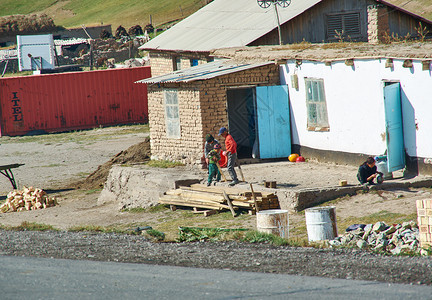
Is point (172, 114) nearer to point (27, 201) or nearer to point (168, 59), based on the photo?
point (27, 201)

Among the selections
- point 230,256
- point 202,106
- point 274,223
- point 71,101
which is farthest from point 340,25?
point 230,256

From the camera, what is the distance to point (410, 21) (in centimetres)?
2597

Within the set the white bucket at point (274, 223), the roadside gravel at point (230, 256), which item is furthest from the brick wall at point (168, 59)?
the roadside gravel at point (230, 256)

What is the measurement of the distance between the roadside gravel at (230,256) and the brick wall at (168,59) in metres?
13.2

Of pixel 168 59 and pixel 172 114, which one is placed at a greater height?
pixel 168 59

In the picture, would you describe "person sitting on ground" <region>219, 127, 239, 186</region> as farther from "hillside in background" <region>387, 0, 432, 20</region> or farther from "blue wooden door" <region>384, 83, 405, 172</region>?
"hillside in background" <region>387, 0, 432, 20</region>

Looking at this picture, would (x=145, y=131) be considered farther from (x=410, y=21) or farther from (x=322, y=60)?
(x=322, y=60)

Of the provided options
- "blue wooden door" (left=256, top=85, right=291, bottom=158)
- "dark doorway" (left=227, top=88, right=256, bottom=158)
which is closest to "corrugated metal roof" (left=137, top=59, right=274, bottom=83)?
"blue wooden door" (left=256, top=85, right=291, bottom=158)

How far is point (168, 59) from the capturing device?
28.2 meters

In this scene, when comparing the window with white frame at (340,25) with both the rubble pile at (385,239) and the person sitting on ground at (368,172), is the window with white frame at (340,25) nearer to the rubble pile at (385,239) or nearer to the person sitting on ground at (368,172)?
the person sitting on ground at (368,172)

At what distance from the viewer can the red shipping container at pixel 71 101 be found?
32.2 metres

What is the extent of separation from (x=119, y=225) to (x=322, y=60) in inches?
253

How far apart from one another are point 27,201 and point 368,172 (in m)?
9.33

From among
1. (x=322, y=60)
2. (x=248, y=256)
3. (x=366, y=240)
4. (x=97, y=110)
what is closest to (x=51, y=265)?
(x=248, y=256)
